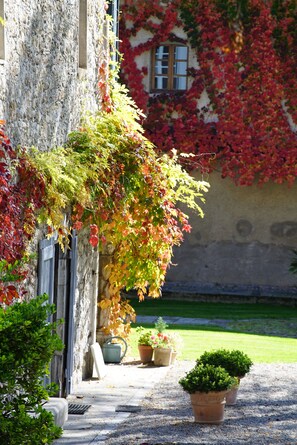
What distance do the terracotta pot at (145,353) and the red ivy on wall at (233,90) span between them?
8.85 meters

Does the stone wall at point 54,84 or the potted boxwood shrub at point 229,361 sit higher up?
the stone wall at point 54,84

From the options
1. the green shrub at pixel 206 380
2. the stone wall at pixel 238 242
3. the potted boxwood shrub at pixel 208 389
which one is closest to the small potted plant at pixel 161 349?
the potted boxwood shrub at pixel 208 389

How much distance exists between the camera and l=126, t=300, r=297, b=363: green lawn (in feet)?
53.4

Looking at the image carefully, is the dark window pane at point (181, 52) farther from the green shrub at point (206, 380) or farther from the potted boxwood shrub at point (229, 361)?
the green shrub at point (206, 380)

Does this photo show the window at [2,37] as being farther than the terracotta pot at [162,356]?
No

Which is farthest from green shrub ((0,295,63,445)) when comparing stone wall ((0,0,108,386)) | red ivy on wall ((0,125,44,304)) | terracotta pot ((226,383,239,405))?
terracotta pot ((226,383,239,405))

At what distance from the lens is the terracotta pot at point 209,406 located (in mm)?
10742

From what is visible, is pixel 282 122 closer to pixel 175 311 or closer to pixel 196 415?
pixel 175 311

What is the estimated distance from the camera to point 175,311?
21.1 meters

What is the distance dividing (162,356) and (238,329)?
155 inches

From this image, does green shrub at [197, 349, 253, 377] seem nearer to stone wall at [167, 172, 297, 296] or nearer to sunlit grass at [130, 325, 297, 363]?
sunlit grass at [130, 325, 297, 363]

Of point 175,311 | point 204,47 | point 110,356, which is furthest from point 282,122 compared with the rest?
point 110,356

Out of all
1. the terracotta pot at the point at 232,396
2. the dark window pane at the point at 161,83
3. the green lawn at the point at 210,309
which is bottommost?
the green lawn at the point at 210,309

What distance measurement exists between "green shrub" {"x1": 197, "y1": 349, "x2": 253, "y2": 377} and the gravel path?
445 millimetres
